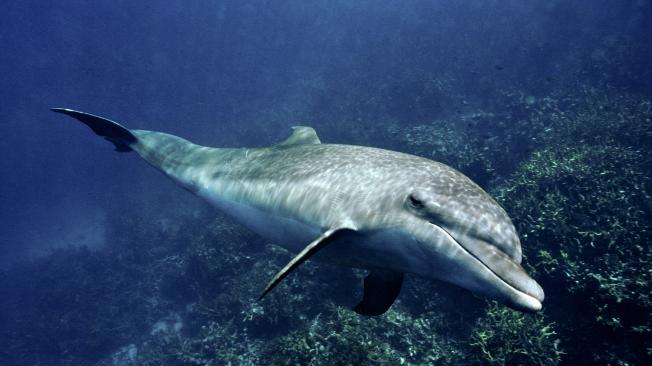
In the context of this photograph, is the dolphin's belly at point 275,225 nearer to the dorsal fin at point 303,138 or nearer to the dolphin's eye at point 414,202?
the dolphin's eye at point 414,202

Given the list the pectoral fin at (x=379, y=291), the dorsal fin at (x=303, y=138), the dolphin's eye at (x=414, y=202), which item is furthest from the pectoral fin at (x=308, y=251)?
the dorsal fin at (x=303, y=138)

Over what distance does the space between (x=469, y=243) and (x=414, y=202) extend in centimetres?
60

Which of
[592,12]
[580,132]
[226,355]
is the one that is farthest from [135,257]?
[592,12]

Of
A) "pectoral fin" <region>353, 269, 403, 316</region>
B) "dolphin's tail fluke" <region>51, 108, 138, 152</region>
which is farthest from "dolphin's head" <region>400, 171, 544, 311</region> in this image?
"dolphin's tail fluke" <region>51, 108, 138, 152</region>

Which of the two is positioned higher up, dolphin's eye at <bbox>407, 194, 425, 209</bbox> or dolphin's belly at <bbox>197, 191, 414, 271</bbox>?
dolphin's eye at <bbox>407, 194, 425, 209</bbox>

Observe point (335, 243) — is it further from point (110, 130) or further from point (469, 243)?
point (110, 130)

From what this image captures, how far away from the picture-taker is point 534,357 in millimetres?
6289

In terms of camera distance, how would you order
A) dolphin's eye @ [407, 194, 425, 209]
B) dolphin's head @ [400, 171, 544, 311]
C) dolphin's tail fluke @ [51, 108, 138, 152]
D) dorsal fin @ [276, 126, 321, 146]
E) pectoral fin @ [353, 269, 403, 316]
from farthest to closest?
1. dolphin's tail fluke @ [51, 108, 138, 152]
2. dorsal fin @ [276, 126, 321, 146]
3. pectoral fin @ [353, 269, 403, 316]
4. dolphin's eye @ [407, 194, 425, 209]
5. dolphin's head @ [400, 171, 544, 311]

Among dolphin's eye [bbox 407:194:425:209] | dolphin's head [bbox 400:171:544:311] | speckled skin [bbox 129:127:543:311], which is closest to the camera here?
dolphin's head [bbox 400:171:544:311]

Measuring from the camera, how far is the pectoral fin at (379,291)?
4.16 m

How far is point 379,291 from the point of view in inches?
168

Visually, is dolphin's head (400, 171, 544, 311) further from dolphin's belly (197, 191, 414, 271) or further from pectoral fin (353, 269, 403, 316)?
pectoral fin (353, 269, 403, 316)

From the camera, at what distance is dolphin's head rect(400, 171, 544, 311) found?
2.49m

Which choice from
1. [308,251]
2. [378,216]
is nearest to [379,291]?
[378,216]
